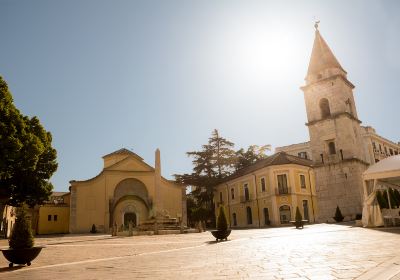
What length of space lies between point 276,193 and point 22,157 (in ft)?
86.6

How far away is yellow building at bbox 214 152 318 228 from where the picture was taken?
37344 mm

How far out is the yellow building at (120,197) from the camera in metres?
38.4

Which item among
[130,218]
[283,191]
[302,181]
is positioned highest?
[302,181]

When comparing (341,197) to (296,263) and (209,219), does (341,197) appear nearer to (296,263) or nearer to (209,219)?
(209,219)

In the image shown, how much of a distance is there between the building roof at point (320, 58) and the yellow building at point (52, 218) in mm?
33095

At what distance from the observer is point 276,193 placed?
124 ft

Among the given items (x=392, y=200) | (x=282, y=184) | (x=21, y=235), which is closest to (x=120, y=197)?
(x=282, y=184)

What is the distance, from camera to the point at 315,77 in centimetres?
3297

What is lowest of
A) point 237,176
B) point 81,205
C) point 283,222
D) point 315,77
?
point 283,222

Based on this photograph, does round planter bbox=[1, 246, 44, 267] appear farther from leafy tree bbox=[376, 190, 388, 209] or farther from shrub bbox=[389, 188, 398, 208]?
shrub bbox=[389, 188, 398, 208]

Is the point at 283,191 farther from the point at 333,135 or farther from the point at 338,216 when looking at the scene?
the point at 338,216

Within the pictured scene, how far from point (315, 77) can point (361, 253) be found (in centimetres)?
2784

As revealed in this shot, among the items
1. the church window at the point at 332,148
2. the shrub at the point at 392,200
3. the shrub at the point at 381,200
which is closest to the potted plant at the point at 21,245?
the shrub at the point at 381,200

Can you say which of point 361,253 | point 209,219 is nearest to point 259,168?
point 209,219
